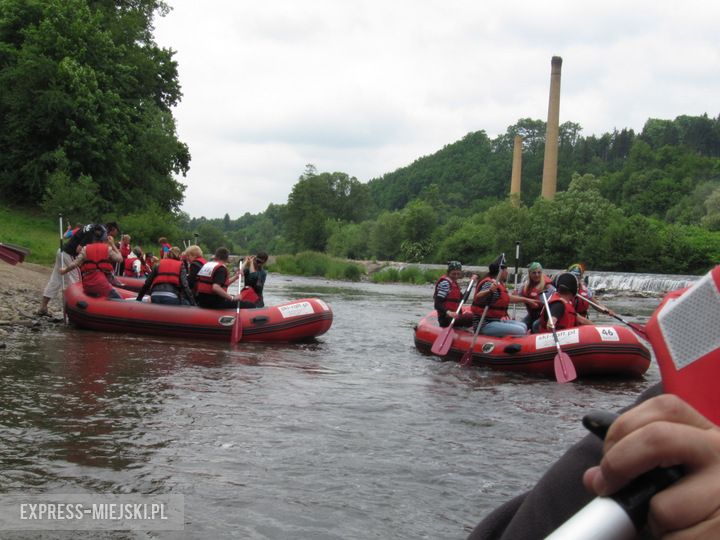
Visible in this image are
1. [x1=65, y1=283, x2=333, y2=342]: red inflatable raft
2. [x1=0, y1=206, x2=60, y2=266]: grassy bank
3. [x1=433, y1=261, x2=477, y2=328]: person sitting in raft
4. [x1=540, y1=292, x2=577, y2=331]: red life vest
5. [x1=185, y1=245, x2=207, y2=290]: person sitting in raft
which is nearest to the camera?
[x1=540, y1=292, x2=577, y2=331]: red life vest

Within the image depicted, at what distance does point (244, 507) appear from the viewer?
179 inches

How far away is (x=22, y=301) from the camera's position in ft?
49.4

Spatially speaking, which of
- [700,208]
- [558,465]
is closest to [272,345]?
[558,465]

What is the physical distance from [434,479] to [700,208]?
65119mm

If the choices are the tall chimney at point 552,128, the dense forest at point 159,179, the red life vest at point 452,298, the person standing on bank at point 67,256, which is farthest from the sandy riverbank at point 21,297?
the tall chimney at point 552,128

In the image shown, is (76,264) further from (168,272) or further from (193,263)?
(193,263)

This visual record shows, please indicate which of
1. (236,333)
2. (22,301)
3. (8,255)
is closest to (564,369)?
(236,333)

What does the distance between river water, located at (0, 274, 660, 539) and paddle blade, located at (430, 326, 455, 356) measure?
0.70 m

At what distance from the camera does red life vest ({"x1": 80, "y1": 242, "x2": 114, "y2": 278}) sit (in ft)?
41.6

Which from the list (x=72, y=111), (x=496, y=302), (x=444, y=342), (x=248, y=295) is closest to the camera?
(x=496, y=302)

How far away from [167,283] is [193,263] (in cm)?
89

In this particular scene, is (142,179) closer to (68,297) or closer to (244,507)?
(68,297)

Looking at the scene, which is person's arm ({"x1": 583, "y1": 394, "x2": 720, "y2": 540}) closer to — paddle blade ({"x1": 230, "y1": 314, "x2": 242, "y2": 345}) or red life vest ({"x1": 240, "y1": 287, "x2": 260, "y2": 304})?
paddle blade ({"x1": 230, "y1": 314, "x2": 242, "y2": 345})

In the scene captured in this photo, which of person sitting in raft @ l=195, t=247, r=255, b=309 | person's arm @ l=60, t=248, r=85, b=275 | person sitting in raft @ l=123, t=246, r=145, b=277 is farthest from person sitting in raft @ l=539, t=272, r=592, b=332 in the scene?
person sitting in raft @ l=123, t=246, r=145, b=277
